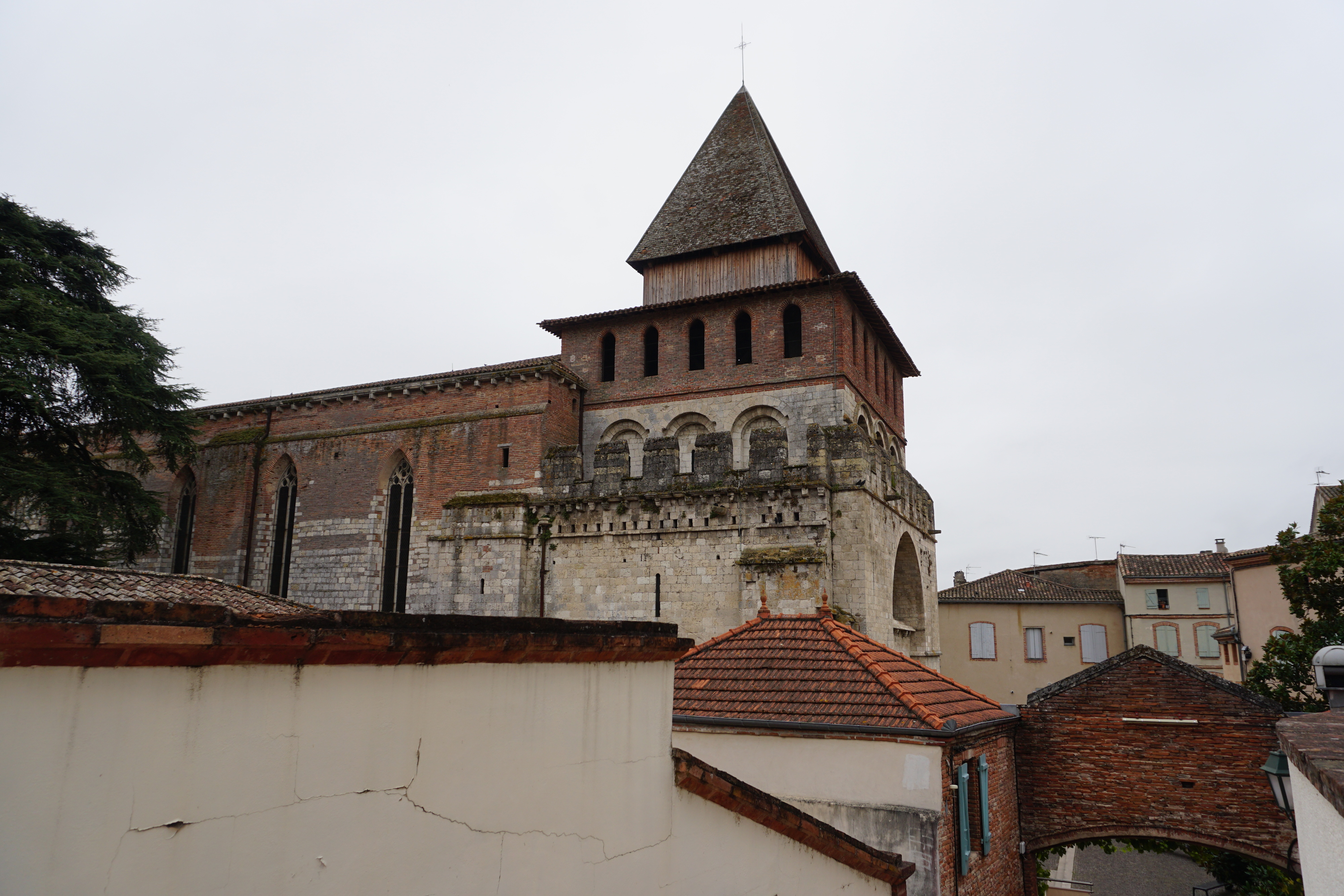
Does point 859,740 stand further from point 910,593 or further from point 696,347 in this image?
point 696,347

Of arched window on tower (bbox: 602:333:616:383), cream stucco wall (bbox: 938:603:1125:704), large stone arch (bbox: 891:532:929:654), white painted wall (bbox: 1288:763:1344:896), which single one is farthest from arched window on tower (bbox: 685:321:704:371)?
cream stucco wall (bbox: 938:603:1125:704)

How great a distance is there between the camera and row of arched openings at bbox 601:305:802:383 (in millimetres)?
20438

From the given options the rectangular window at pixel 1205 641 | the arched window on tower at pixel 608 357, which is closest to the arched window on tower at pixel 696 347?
the arched window on tower at pixel 608 357

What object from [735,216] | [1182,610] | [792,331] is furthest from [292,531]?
[1182,610]

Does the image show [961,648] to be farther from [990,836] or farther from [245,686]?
[245,686]

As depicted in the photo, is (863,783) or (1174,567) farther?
(1174,567)

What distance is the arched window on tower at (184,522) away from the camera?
925 inches

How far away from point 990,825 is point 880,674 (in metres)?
2.68

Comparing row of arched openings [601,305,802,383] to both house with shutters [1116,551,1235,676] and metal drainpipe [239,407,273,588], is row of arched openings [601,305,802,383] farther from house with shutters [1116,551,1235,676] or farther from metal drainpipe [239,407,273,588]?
house with shutters [1116,551,1235,676]

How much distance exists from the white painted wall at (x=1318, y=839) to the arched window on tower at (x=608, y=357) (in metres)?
17.5

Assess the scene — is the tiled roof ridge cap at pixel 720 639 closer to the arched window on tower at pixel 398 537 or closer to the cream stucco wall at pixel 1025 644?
the arched window on tower at pixel 398 537

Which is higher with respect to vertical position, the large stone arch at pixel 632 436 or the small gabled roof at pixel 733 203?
the small gabled roof at pixel 733 203

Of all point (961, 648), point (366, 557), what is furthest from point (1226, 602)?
point (366, 557)

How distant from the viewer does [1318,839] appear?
457cm
